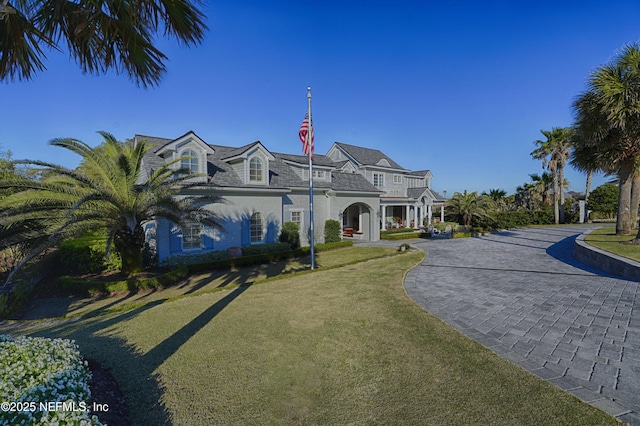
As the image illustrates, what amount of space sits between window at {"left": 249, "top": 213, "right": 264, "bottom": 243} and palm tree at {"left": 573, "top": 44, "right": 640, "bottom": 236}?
1795 centimetres

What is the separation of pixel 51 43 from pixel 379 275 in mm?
10683

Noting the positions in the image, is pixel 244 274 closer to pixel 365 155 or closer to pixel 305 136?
pixel 305 136

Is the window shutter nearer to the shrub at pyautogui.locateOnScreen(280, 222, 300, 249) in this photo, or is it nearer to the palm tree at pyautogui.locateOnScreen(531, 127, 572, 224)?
the shrub at pyautogui.locateOnScreen(280, 222, 300, 249)

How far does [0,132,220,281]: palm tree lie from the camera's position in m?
8.91

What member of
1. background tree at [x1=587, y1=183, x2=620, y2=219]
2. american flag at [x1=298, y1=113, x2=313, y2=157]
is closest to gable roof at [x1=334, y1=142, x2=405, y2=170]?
american flag at [x1=298, y1=113, x2=313, y2=157]

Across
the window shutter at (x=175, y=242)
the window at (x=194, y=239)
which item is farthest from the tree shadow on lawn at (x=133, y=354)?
the window at (x=194, y=239)

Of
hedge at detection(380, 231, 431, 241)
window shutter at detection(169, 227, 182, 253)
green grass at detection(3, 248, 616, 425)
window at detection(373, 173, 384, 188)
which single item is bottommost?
green grass at detection(3, 248, 616, 425)

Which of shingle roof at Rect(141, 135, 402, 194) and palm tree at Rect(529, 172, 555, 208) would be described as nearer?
shingle roof at Rect(141, 135, 402, 194)

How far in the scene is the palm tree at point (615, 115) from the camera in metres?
12.3

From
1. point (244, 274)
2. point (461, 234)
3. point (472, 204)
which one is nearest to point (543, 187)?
point (472, 204)

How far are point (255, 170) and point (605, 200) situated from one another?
46649 mm

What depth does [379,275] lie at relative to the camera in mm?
10953

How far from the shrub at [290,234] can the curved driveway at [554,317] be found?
8.95 metres

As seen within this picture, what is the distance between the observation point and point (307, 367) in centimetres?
457
